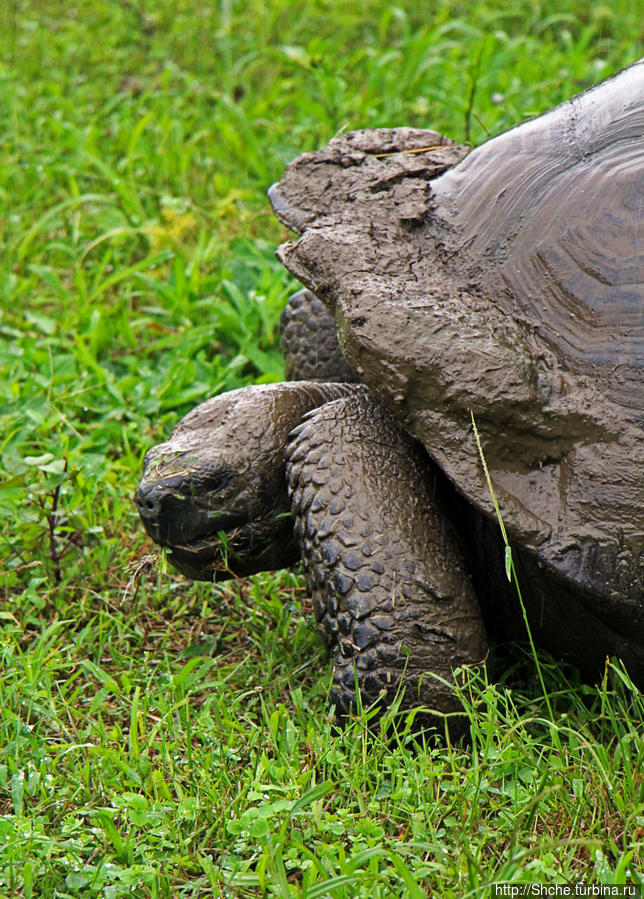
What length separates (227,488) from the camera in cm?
255

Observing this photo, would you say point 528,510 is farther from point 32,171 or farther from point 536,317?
point 32,171

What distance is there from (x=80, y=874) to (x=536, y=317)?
4.43ft

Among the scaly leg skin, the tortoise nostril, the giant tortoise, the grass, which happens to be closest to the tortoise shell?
the giant tortoise

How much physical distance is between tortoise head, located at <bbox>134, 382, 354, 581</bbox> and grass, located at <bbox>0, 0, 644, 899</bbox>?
21 centimetres

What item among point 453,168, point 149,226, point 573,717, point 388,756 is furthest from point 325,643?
point 149,226

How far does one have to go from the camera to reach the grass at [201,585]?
1.90 m

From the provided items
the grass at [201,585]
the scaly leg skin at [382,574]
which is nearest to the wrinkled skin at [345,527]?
the scaly leg skin at [382,574]

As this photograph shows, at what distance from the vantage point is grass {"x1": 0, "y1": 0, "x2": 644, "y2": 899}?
1.90 meters

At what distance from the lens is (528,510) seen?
80.3 inches

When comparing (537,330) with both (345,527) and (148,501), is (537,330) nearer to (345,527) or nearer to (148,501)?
(345,527)

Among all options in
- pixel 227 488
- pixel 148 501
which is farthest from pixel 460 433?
pixel 148 501

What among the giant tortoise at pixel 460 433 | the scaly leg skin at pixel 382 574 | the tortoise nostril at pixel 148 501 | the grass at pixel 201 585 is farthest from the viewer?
the tortoise nostril at pixel 148 501

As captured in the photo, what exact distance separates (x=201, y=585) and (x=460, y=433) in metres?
1.11

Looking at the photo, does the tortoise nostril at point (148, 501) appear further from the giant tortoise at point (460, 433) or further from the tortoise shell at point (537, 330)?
the tortoise shell at point (537, 330)
